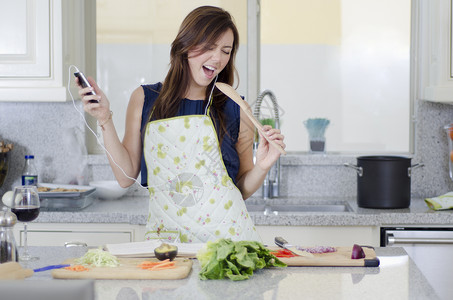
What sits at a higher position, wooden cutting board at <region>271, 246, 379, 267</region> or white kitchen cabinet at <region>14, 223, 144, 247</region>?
wooden cutting board at <region>271, 246, 379, 267</region>

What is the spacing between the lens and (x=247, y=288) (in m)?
1.69

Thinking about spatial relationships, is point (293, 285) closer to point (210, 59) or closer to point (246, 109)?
point (246, 109)

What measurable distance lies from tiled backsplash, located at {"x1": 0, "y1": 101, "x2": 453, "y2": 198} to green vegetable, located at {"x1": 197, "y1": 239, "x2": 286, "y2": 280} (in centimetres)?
177

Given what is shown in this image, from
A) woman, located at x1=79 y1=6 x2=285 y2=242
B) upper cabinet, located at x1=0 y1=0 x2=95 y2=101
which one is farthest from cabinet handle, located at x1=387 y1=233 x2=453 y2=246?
upper cabinet, located at x1=0 y1=0 x2=95 y2=101

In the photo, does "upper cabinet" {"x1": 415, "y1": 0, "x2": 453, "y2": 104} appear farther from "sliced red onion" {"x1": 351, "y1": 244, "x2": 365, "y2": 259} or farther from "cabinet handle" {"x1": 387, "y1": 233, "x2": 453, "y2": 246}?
"sliced red onion" {"x1": 351, "y1": 244, "x2": 365, "y2": 259}

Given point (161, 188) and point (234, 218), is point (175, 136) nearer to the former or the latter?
point (161, 188)

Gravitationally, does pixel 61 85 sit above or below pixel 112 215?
above

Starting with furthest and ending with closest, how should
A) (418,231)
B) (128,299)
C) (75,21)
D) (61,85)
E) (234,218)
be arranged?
1. (75,21)
2. (61,85)
3. (418,231)
4. (234,218)
5. (128,299)

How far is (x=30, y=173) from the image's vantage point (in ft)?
11.4

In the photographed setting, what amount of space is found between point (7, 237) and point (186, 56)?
0.89 metres

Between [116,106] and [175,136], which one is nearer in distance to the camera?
[175,136]

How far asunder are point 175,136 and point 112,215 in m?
0.80

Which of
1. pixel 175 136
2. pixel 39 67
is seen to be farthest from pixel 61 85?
pixel 175 136

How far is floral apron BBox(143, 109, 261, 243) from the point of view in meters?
2.37
